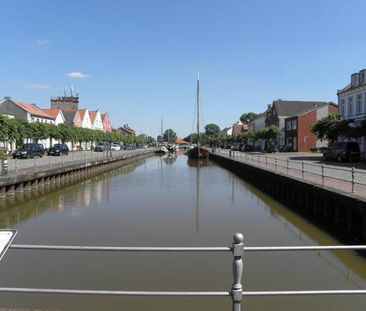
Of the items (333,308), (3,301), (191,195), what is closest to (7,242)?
(3,301)

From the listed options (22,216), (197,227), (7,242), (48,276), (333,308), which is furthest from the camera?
(22,216)

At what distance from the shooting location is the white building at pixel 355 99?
48.9 meters

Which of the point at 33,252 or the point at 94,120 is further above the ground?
the point at 94,120

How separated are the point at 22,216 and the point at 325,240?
498 inches

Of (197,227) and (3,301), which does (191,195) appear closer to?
(197,227)

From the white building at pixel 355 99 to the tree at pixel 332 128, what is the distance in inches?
71.8

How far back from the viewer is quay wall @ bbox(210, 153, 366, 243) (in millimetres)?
15273

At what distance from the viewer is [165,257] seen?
40.8ft

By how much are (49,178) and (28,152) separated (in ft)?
65.3

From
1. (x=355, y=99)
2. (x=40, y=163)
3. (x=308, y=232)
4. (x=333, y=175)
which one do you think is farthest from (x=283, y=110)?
(x=308, y=232)

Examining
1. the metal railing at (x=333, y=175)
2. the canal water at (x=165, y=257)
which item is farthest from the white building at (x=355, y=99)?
the canal water at (x=165, y=257)

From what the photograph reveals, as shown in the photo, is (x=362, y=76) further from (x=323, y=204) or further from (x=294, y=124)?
(x=323, y=204)

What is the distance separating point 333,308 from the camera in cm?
885

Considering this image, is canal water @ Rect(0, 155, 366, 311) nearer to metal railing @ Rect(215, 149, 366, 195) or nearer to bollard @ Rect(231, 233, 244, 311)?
metal railing @ Rect(215, 149, 366, 195)
